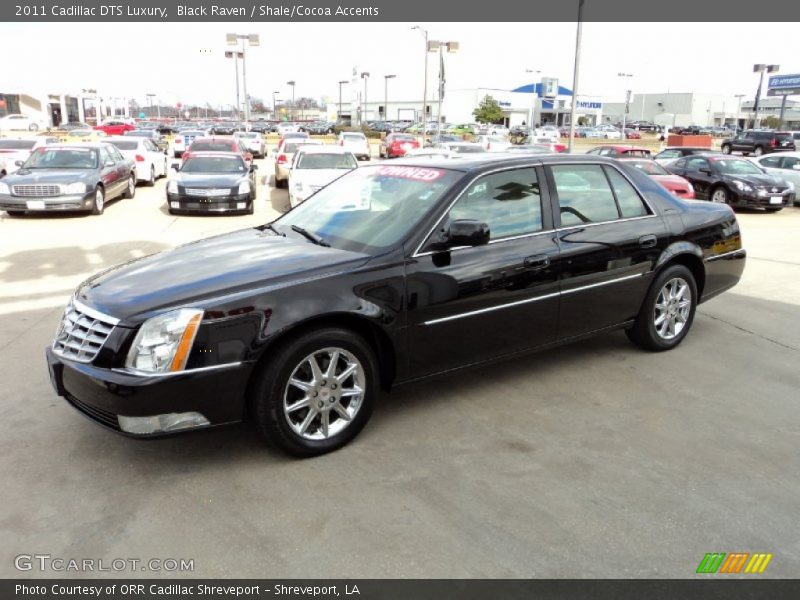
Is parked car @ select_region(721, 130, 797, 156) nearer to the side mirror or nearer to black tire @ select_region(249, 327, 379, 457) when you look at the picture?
the side mirror

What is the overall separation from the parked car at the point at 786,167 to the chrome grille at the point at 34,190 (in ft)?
57.9

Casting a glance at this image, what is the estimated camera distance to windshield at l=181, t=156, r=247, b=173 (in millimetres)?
14852

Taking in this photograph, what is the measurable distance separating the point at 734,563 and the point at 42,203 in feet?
43.9

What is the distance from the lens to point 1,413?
168 inches

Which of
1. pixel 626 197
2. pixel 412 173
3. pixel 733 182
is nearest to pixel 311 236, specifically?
pixel 412 173

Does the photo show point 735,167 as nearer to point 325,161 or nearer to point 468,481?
point 325,161

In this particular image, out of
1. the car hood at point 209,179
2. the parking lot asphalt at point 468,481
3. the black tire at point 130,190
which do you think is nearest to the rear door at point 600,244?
the parking lot asphalt at point 468,481

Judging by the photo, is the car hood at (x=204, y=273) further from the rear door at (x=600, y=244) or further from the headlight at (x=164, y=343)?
the rear door at (x=600, y=244)

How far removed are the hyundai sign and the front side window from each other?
89016mm

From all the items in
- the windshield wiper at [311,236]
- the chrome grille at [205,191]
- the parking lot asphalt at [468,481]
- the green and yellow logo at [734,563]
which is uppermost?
the windshield wiper at [311,236]

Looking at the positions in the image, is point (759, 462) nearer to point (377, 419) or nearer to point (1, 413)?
point (377, 419)

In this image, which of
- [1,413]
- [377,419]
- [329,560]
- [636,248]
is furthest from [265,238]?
[636,248]

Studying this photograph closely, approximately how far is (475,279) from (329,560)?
197 cm

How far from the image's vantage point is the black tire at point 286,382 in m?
3.44
